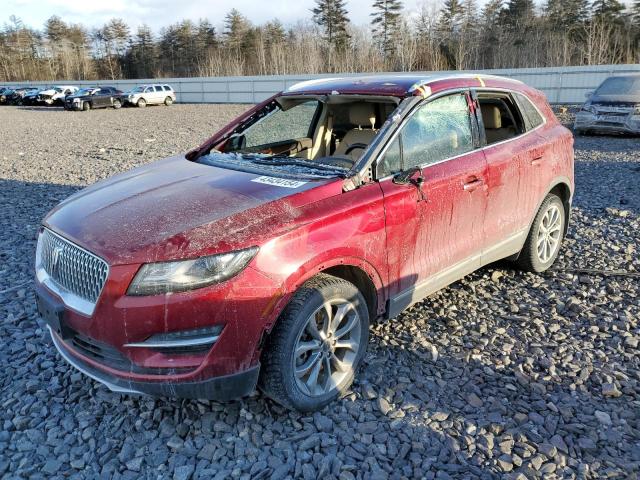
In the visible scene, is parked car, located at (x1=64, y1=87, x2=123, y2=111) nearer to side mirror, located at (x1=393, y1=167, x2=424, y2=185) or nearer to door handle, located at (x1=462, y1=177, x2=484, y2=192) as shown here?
door handle, located at (x1=462, y1=177, x2=484, y2=192)

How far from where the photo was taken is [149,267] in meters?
2.53

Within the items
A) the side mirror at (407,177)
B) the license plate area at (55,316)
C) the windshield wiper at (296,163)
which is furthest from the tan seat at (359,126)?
the license plate area at (55,316)

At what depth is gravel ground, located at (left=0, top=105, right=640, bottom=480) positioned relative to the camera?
2686mm

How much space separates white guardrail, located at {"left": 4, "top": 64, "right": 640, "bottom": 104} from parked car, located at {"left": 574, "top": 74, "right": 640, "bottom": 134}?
3.76m

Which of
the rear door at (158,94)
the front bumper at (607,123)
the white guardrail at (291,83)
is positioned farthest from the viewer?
the rear door at (158,94)

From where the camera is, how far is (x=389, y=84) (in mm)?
3799

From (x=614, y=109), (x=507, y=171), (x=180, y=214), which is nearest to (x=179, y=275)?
(x=180, y=214)

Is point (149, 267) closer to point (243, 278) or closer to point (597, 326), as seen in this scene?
point (243, 278)

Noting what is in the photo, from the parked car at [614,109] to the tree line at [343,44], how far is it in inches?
991

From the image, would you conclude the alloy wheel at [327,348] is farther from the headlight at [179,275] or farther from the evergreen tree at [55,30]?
the evergreen tree at [55,30]

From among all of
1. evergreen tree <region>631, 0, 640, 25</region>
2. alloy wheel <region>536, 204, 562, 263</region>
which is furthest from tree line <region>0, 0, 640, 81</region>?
alloy wheel <region>536, 204, 562, 263</region>

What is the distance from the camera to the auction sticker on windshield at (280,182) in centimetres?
315

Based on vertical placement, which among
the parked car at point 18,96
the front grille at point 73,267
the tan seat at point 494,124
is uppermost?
the parked car at point 18,96

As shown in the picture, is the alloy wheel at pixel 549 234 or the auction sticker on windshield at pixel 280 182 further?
the alloy wheel at pixel 549 234
